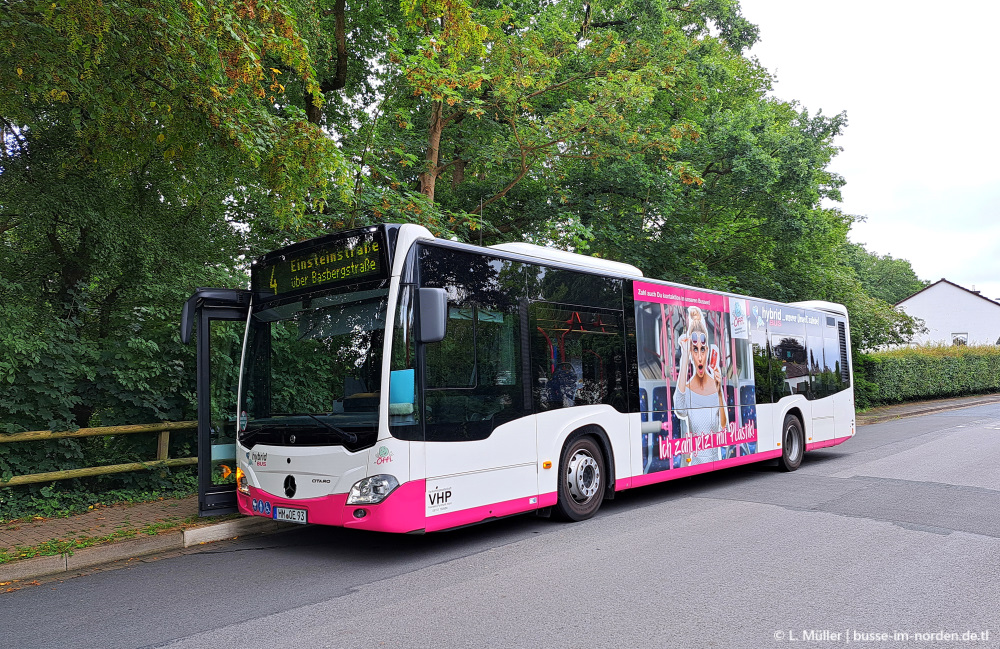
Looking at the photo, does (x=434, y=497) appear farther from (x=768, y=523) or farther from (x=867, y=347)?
(x=867, y=347)

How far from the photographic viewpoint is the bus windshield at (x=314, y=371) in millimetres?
6086

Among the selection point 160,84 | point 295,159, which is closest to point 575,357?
point 295,159

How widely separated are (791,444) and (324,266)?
895 centimetres

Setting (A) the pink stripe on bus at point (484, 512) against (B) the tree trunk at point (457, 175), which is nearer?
(A) the pink stripe on bus at point (484, 512)

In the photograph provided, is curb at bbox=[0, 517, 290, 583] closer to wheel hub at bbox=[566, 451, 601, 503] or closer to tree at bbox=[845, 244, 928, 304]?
wheel hub at bbox=[566, 451, 601, 503]

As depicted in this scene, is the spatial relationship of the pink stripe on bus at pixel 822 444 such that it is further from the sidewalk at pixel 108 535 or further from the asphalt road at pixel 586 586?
the sidewalk at pixel 108 535

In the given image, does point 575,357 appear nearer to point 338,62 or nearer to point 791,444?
point 791,444

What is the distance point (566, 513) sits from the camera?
7.66m

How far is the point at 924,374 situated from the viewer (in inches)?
1256

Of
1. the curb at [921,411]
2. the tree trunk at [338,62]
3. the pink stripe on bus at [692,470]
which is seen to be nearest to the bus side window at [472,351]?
the pink stripe on bus at [692,470]

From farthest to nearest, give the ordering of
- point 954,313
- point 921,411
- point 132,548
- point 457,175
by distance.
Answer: point 954,313 → point 921,411 → point 457,175 → point 132,548

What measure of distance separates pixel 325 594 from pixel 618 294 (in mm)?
5018

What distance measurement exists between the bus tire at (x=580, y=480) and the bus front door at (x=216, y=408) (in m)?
3.58

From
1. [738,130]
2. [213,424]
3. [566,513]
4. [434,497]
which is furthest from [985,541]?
[738,130]
